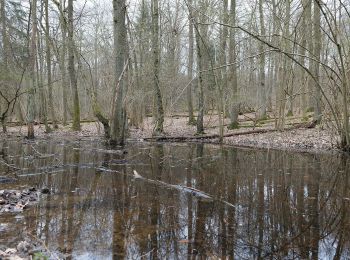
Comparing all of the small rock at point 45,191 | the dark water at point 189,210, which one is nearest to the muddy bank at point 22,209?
the small rock at point 45,191

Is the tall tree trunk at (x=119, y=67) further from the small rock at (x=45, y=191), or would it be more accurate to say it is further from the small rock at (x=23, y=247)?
the small rock at (x=23, y=247)

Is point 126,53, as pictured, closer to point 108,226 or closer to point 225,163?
point 225,163

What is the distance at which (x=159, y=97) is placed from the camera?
18.4 meters

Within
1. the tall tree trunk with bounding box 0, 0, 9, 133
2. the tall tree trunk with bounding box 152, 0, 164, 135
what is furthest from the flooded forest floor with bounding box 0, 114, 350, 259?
the tall tree trunk with bounding box 0, 0, 9, 133

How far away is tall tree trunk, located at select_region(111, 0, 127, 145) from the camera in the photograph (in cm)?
1385

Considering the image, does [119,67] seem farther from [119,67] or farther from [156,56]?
[156,56]

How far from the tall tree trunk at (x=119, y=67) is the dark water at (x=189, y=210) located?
13.6 ft

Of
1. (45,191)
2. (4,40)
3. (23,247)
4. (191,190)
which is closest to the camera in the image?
(23,247)

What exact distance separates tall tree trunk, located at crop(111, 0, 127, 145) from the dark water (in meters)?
4.15

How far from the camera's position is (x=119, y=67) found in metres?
14.0

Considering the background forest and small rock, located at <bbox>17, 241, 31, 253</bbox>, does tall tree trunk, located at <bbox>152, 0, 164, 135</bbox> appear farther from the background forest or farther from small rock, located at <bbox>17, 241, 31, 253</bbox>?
small rock, located at <bbox>17, 241, 31, 253</bbox>

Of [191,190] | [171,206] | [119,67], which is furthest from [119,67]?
[171,206]

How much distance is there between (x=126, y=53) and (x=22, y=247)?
1195cm

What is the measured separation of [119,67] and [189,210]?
9.60 metres
